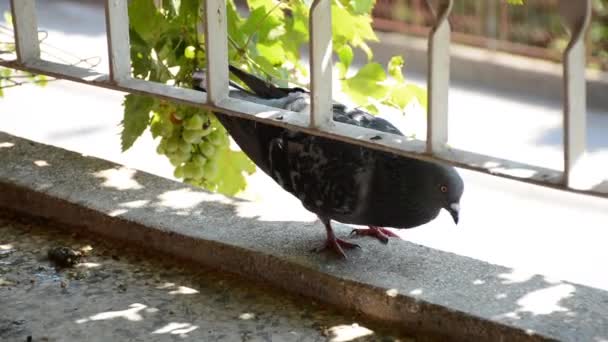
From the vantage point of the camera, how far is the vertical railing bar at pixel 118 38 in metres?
2.68

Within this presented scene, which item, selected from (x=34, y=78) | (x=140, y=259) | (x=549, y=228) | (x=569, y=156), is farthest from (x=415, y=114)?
(x=569, y=156)

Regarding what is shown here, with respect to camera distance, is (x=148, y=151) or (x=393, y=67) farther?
(x=148, y=151)

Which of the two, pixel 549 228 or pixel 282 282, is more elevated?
pixel 282 282

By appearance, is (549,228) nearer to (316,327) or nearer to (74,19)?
(316,327)

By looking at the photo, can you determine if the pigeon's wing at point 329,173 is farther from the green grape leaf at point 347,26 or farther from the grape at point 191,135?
the green grape leaf at point 347,26

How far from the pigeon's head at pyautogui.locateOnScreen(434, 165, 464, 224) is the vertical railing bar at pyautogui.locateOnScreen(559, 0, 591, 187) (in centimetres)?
60

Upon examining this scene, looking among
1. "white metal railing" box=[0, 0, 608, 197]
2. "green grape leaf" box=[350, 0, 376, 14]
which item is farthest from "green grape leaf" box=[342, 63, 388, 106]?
"white metal railing" box=[0, 0, 608, 197]

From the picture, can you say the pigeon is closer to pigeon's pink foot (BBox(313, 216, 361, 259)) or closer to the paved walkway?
pigeon's pink foot (BBox(313, 216, 361, 259))

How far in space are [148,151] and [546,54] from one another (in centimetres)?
426

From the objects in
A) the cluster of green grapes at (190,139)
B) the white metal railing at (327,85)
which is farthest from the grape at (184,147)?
the white metal railing at (327,85)

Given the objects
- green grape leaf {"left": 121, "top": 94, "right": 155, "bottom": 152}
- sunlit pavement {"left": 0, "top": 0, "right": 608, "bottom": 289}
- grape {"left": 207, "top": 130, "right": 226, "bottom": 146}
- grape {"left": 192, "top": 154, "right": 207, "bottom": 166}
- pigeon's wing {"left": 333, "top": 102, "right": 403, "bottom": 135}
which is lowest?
sunlit pavement {"left": 0, "top": 0, "right": 608, "bottom": 289}

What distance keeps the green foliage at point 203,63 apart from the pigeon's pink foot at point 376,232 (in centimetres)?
55

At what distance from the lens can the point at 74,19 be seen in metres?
11.9

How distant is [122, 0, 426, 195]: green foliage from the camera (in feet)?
10.7
